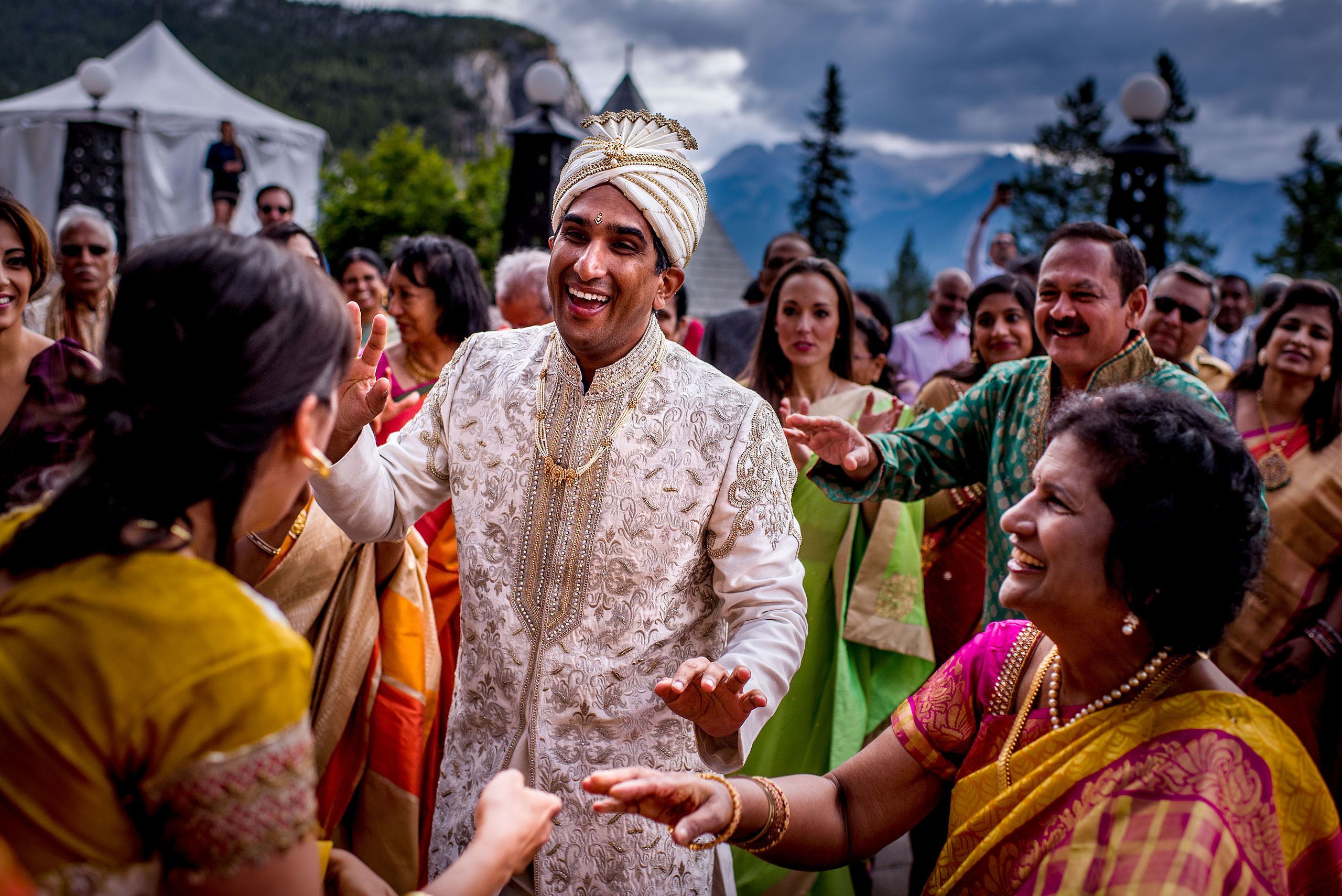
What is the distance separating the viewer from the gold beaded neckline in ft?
7.21

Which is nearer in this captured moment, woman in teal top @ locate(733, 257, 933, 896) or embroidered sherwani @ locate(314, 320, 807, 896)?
embroidered sherwani @ locate(314, 320, 807, 896)

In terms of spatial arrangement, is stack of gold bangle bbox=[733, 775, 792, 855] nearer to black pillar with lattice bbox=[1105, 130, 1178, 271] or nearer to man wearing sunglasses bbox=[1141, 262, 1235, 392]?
man wearing sunglasses bbox=[1141, 262, 1235, 392]

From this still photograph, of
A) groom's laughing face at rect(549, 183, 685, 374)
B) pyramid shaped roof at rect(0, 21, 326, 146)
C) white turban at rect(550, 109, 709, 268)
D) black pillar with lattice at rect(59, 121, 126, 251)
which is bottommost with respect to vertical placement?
groom's laughing face at rect(549, 183, 685, 374)

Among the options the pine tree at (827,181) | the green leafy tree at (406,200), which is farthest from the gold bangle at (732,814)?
the pine tree at (827,181)

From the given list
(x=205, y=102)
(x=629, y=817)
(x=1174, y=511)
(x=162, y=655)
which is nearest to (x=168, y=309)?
(x=162, y=655)

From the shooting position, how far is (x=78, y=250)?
4.73 metres

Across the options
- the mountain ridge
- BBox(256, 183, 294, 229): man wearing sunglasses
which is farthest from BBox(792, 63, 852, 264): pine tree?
the mountain ridge

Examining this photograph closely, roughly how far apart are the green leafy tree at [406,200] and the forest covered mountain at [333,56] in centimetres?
2003

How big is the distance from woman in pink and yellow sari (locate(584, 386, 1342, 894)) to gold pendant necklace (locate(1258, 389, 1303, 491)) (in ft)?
8.07

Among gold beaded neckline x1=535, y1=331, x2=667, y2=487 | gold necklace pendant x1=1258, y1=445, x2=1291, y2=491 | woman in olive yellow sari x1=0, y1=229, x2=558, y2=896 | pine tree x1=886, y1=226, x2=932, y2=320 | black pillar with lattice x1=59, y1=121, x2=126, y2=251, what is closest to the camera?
woman in olive yellow sari x1=0, y1=229, x2=558, y2=896

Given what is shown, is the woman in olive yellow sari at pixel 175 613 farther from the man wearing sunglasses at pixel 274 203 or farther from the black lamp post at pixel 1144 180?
the black lamp post at pixel 1144 180

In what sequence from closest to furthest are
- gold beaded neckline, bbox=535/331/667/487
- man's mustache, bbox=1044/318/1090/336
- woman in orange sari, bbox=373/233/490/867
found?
1. gold beaded neckline, bbox=535/331/667/487
2. man's mustache, bbox=1044/318/1090/336
3. woman in orange sari, bbox=373/233/490/867

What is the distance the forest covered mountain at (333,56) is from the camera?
4684 centimetres

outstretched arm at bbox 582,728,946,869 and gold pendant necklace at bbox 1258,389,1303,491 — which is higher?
gold pendant necklace at bbox 1258,389,1303,491
